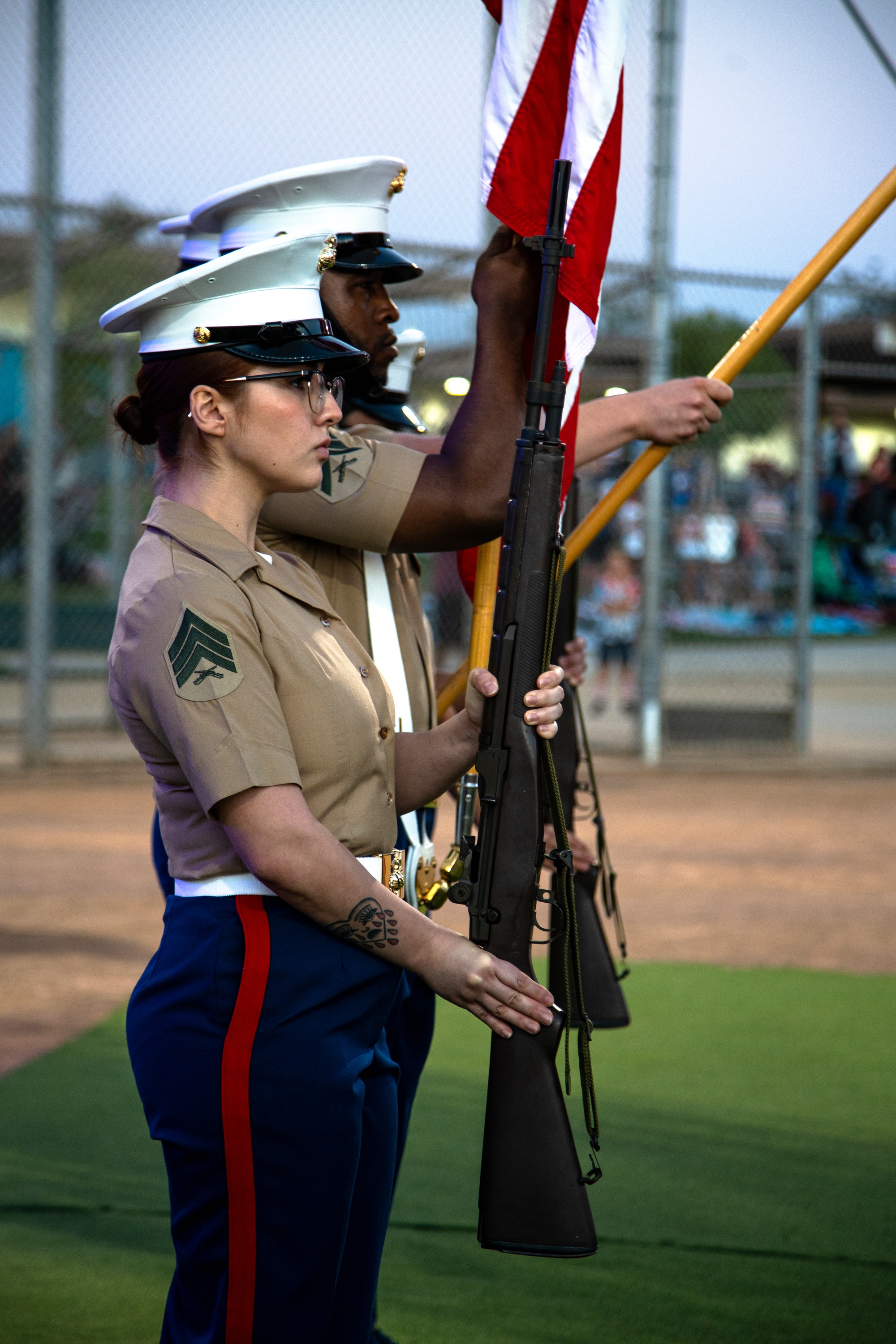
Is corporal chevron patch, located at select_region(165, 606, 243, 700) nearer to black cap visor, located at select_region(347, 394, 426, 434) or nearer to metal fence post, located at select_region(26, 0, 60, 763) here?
black cap visor, located at select_region(347, 394, 426, 434)

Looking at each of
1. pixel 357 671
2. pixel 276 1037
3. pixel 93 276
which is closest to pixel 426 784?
pixel 357 671

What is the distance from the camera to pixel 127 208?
8.95 meters

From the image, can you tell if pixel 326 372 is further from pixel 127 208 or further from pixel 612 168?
pixel 127 208

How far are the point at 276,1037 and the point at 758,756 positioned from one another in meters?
9.24

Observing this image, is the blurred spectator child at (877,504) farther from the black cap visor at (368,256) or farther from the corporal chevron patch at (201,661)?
the corporal chevron patch at (201,661)

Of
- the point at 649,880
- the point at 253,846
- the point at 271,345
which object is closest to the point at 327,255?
the point at 271,345

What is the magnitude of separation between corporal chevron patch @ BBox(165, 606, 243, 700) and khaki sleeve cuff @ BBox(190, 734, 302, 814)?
0.22ft

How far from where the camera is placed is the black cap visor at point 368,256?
2393mm

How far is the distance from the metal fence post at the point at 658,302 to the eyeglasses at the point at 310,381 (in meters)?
7.72

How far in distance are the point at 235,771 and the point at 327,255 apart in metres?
0.77

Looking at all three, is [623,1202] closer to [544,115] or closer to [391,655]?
[391,655]

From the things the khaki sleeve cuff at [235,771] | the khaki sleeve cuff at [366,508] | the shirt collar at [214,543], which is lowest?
the khaki sleeve cuff at [235,771]

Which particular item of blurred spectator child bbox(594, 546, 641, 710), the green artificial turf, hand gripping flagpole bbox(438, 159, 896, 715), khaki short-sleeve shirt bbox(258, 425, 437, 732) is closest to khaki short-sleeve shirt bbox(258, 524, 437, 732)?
khaki short-sleeve shirt bbox(258, 425, 437, 732)

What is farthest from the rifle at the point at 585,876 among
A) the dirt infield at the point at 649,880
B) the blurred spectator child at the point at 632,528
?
the blurred spectator child at the point at 632,528
